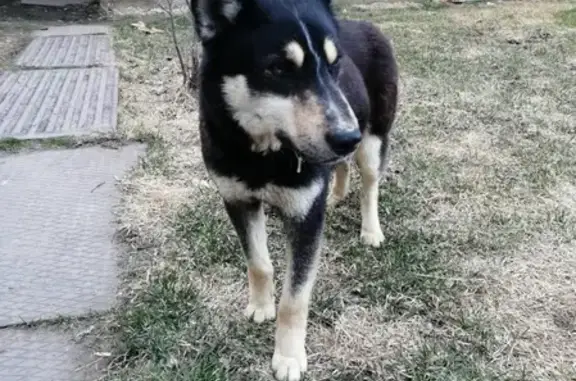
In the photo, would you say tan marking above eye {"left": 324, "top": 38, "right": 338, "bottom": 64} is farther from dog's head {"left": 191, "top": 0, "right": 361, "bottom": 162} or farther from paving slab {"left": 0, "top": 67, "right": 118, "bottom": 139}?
paving slab {"left": 0, "top": 67, "right": 118, "bottom": 139}

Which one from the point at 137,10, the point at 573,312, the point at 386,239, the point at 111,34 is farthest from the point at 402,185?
the point at 137,10

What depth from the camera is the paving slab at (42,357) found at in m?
2.31

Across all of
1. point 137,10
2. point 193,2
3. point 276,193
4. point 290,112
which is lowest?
point 137,10

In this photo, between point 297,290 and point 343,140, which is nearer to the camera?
point 343,140

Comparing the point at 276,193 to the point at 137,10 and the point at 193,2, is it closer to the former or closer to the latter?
the point at 193,2

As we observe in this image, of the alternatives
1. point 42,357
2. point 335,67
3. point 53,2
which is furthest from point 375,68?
point 53,2

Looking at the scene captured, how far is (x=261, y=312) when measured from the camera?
2.69 metres

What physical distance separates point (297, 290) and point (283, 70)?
0.84 meters

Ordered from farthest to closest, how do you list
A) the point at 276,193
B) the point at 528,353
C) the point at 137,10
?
the point at 137,10 → the point at 528,353 → the point at 276,193

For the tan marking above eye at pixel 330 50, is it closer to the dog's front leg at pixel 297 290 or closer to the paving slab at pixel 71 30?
the dog's front leg at pixel 297 290

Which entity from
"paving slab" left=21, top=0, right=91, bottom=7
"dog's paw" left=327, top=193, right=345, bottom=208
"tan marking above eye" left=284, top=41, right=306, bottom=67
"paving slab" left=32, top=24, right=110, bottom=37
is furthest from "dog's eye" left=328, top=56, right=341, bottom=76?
"paving slab" left=21, top=0, right=91, bottom=7

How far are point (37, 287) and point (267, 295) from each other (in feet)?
3.40

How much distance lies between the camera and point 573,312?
2.73 m

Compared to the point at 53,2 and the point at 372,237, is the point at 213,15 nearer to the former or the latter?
the point at 372,237
